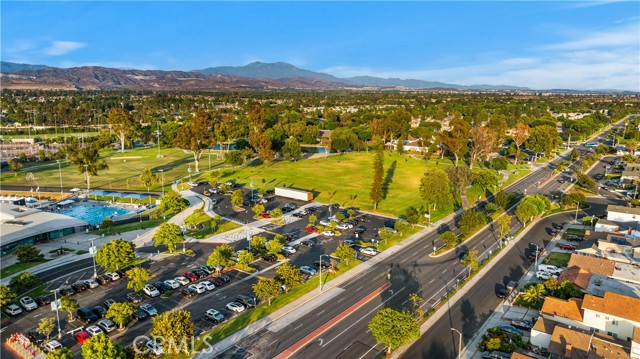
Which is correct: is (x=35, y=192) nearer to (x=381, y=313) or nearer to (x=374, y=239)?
(x=374, y=239)

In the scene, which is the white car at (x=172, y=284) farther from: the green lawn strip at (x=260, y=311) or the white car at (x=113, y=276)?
the green lawn strip at (x=260, y=311)

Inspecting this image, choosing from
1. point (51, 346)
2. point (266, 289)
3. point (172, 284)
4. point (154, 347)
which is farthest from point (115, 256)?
point (266, 289)

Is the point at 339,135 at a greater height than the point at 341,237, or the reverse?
the point at 339,135

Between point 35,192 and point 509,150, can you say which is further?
point 509,150

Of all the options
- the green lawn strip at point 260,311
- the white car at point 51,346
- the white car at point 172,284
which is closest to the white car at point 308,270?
the green lawn strip at point 260,311

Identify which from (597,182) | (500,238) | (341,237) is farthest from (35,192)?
(597,182)
